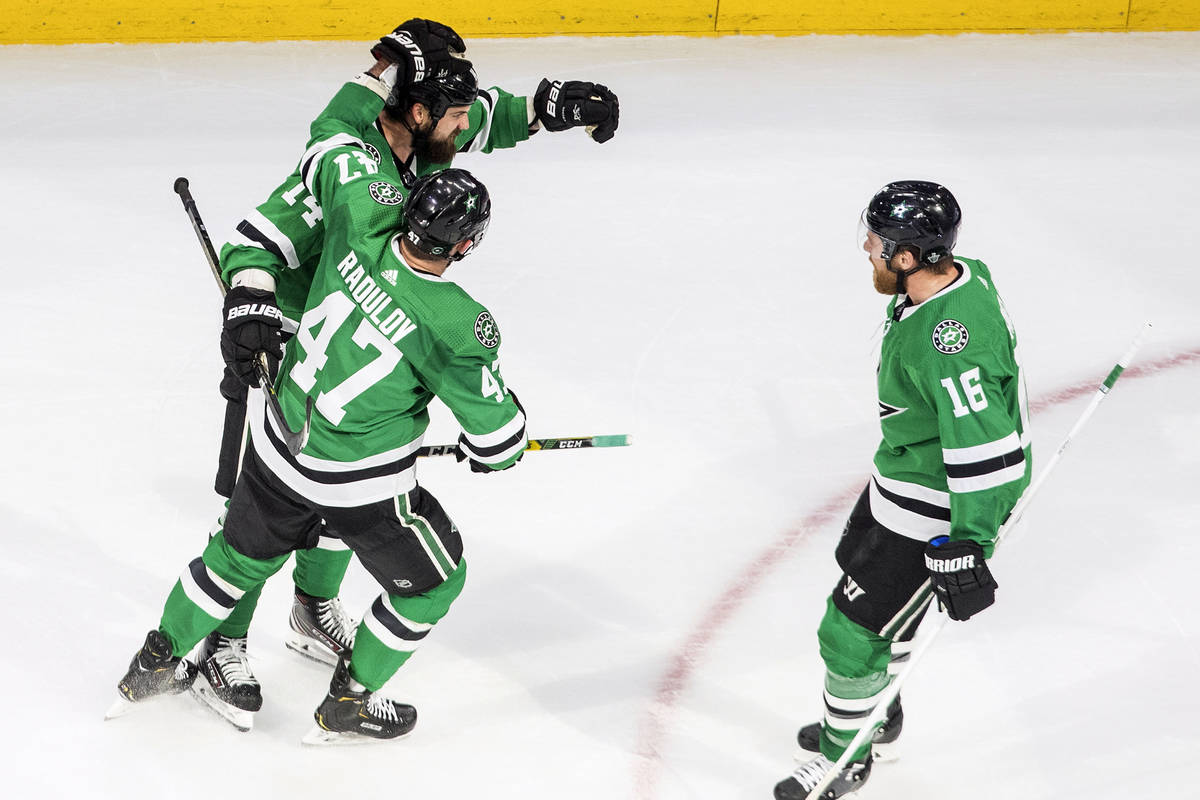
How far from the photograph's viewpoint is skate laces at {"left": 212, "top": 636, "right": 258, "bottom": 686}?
290 cm

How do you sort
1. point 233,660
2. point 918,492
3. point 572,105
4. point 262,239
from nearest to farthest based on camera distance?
Answer: 1. point 918,492
2. point 262,239
3. point 233,660
4. point 572,105

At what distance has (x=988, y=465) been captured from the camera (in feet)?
7.35

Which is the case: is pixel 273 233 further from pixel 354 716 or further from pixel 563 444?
pixel 354 716

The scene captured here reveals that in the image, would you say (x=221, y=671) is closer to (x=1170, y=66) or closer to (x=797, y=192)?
(x=797, y=192)

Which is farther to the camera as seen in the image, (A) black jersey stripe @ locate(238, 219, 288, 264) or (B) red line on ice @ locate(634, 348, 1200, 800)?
(B) red line on ice @ locate(634, 348, 1200, 800)

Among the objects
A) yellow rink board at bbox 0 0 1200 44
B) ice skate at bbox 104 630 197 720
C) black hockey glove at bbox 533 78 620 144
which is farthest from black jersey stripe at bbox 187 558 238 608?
yellow rink board at bbox 0 0 1200 44

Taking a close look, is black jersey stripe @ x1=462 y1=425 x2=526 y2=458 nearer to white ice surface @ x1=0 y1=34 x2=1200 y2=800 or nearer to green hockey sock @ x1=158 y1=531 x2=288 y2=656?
green hockey sock @ x1=158 y1=531 x2=288 y2=656

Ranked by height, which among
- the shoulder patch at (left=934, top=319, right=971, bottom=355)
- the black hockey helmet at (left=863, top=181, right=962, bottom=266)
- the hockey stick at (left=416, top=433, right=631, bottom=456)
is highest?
the black hockey helmet at (left=863, top=181, right=962, bottom=266)

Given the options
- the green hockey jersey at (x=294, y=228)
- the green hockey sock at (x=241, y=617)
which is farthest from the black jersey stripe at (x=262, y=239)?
the green hockey sock at (x=241, y=617)

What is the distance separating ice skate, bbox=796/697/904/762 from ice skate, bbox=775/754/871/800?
0.28 ft

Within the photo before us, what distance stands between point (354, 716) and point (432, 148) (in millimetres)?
1229

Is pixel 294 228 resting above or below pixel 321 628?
above

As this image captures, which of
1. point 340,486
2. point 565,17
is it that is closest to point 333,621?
point 340,486

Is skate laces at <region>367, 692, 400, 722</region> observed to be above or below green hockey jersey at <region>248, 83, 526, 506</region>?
below
